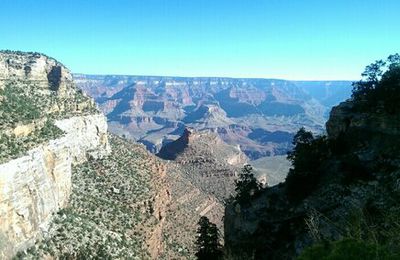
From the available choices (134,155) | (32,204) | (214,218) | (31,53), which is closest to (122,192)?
(134,155)

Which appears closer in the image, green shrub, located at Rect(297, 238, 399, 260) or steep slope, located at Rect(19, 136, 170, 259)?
green shrub, located at Rect(297, 238, 399, 260)

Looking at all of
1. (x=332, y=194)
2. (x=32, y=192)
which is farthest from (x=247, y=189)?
(x=32, y=192)

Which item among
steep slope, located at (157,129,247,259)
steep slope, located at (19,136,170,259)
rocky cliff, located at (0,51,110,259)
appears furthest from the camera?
steep slope, located at (157,129,247,259)

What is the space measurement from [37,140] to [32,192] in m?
7.24

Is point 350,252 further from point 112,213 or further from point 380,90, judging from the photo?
point 112,213

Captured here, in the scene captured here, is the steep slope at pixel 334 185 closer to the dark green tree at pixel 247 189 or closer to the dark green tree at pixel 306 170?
the dark green tree at pixel 306 170

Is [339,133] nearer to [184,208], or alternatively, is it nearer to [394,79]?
[394,79]

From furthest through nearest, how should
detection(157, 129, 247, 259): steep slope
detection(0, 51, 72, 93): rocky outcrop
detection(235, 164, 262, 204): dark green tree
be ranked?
detection(157, 129, 247, 259): steep slope
detection(0, 51, 72, 93): rocky outcrop
detection(235, 164, 262, 204): dark green tree

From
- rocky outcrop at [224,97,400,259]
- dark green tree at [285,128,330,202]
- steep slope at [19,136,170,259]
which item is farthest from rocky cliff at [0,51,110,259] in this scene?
dark green tree at [285,128,330,202]

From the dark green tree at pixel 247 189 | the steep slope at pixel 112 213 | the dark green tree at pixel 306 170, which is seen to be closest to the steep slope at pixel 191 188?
the steep slope at pixel 112 213

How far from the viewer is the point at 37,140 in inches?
2014

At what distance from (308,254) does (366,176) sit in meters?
21.4

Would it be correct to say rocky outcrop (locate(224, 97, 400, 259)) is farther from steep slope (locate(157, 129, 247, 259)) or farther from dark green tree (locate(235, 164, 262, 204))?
Answer: steep slope (locate(157, 129, 247, 259))

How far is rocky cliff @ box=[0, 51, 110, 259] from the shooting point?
140ft
